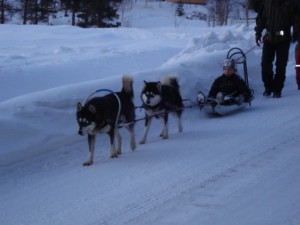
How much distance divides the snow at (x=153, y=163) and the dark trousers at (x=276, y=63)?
12.7 inches

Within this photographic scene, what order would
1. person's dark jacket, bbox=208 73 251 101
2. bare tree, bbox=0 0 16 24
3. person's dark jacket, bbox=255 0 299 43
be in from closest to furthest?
person's dark jacket, bbox=208 73 251 101 < person's dark jacket, bbox=255 0 299 43 < bare tree, bbox=0 0 16 24

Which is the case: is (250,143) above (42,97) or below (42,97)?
below

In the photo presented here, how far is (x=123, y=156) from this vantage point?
5281 mm

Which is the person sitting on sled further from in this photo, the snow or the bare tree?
the bare tree

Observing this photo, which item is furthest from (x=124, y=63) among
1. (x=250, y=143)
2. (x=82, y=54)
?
(x=250, y=143)

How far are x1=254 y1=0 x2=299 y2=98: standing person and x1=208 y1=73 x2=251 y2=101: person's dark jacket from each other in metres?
1.00

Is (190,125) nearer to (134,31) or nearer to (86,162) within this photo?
(86,162)

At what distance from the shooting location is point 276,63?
8.15 metres

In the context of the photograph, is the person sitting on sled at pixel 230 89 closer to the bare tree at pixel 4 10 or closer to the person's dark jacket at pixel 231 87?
the person's dark jacket at pixel 231 87

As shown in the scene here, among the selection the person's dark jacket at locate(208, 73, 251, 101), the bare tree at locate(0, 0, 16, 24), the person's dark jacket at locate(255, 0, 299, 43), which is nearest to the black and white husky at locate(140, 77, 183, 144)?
the person's dark jacket at locate(208, 73, 251, 101)

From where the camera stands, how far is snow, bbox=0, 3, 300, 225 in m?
3.49

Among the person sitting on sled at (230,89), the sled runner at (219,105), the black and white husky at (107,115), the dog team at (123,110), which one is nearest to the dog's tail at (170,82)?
the dog team at (123,110)

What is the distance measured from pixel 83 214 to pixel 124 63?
780 centimetres

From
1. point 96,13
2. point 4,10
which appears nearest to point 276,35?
point 96,13
